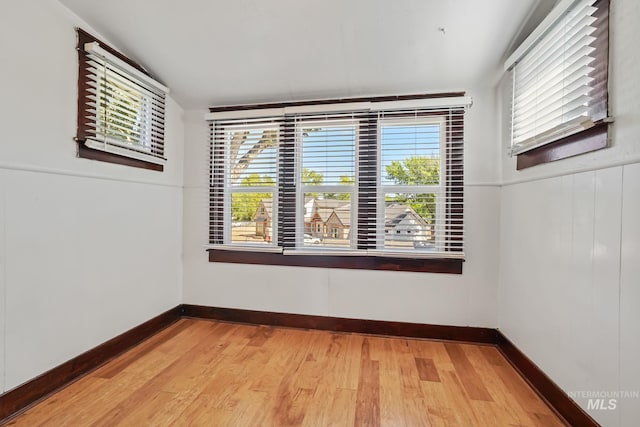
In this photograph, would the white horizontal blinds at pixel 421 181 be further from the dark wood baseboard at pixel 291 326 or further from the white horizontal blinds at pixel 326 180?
the dark wood baseboard at pixel 291 326

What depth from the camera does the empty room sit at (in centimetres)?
142

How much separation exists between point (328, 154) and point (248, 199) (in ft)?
2.79

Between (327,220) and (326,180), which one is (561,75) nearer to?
(326,180)

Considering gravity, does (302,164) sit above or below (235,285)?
above

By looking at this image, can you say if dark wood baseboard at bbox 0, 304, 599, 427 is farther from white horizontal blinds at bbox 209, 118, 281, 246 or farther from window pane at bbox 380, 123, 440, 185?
window pane at bbox 380, 123, 440, 185

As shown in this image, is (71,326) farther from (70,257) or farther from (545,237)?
(545,237)

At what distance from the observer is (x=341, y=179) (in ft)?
8.20

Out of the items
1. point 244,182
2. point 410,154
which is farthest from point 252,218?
point 410,154

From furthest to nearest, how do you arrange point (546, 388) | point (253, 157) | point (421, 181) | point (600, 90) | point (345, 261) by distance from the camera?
point (253, 157), point (345, 261), point (421, 181), point (546, 388), point (600, 90)

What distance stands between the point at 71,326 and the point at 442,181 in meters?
2.72

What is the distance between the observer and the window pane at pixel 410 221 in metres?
2.35

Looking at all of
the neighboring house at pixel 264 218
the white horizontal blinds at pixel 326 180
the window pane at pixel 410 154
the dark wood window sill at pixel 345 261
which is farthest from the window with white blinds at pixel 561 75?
the neighboring house at pixel 264 218

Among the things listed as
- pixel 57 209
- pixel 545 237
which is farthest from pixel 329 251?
pixel 57 209

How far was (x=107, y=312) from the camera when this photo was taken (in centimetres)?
202
